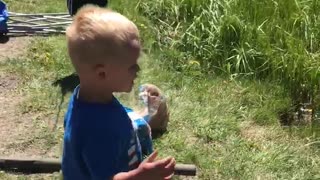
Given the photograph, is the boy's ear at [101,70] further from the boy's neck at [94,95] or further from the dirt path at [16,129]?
the dirt path at [16,129]

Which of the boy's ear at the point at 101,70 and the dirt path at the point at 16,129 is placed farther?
the dirt path at the point at 16,129

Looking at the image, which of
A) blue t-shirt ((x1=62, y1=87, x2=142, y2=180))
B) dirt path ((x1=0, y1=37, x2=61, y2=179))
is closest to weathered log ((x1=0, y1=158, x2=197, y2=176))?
dirt path ((x1=0, y1=37, x2=61, y2=179))

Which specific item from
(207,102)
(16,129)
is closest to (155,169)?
(16,129)

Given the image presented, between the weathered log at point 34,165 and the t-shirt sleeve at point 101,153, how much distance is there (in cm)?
187

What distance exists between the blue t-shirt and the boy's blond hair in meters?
0.19

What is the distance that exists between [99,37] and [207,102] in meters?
2.97

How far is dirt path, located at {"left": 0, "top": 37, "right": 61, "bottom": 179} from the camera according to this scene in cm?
432

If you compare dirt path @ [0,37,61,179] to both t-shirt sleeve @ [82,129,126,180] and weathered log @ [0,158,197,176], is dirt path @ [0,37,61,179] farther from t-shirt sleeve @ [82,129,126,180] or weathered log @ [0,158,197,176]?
t-shirt sleeve @ [82,129,126,180]

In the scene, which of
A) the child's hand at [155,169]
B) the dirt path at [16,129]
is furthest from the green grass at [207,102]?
the child's hand at [155,169]

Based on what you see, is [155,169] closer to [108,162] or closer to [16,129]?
[108,162]

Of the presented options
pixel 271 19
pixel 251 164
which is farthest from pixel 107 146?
pixel 271 19

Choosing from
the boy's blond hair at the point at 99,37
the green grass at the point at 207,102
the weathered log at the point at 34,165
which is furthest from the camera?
the green grass at the point at 207,102

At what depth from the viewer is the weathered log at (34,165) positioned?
407 cm

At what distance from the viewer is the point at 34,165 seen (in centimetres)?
412
